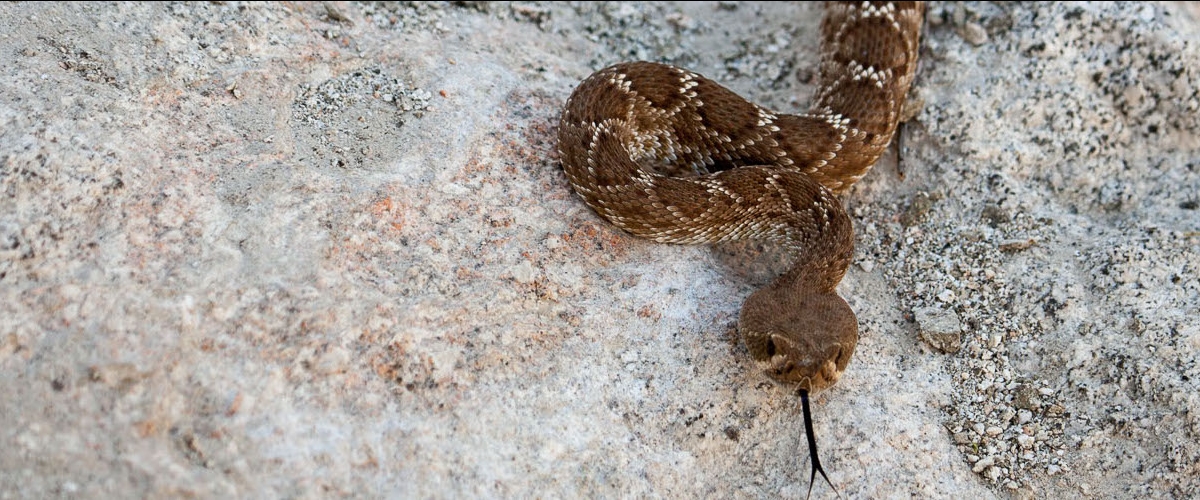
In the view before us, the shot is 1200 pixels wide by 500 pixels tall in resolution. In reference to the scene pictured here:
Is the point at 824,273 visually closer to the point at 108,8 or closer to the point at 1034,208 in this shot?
the point at 1034,208

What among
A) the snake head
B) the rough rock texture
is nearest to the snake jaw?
the snake head

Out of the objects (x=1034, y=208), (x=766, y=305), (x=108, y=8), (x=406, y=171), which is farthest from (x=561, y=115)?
(x=1034, y=208)

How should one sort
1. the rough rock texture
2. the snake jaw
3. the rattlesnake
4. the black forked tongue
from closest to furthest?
the rough rock texture < the black forked tongue < the snake jaw < the rattlesnake

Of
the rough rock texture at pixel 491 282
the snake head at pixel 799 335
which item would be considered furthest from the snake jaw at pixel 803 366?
the rough rock texture at pixel 491 282

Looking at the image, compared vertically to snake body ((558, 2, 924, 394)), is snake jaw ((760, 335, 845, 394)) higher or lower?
lower

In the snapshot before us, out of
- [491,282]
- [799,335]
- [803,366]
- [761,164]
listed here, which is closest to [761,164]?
[761,164]

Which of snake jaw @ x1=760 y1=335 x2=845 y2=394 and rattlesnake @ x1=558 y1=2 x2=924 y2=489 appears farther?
rattlesnake @ x1=558 y1=2 x2=924 y2=489

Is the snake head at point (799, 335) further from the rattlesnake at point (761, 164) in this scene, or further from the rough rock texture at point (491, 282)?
the rough rock texture at point (491, 282)

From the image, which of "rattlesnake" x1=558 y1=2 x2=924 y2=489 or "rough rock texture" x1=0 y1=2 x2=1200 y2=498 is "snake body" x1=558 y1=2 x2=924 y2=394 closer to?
"rattlesnake" x1=558 y1=2 x2=924 y2=489
